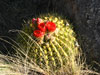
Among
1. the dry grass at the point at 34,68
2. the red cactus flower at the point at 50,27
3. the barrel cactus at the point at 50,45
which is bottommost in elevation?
the dry grass at the point at 34,68

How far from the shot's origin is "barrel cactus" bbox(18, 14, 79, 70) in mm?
2410

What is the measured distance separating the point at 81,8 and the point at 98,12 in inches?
11.2

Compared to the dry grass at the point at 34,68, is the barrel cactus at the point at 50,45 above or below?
above

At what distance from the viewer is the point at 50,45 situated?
2.43 m

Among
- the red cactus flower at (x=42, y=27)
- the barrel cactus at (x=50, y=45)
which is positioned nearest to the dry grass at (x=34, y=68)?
the barrel cactus at (x=50, y=45)

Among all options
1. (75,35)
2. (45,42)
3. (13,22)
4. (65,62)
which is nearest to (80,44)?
(75,35)

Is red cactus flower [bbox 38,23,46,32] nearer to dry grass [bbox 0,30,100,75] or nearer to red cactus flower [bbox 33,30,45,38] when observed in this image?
red cactus flower [bbox 33,30,45,38]

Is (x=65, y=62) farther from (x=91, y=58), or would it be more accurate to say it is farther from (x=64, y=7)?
(x=64, y=7)

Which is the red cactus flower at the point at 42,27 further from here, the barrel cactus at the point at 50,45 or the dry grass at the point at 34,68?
the dry grass at the point at 34,68

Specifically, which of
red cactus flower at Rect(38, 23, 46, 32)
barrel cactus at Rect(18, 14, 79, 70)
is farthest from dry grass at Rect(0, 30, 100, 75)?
red cactus flower at Rect(38, 23, 46, 32)

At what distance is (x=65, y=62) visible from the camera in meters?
2.56

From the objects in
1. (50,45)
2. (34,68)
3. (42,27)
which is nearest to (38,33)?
(42,27)

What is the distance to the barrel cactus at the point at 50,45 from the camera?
2410 mm

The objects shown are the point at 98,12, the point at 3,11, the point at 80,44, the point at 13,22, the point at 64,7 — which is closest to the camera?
the point at 98,12
